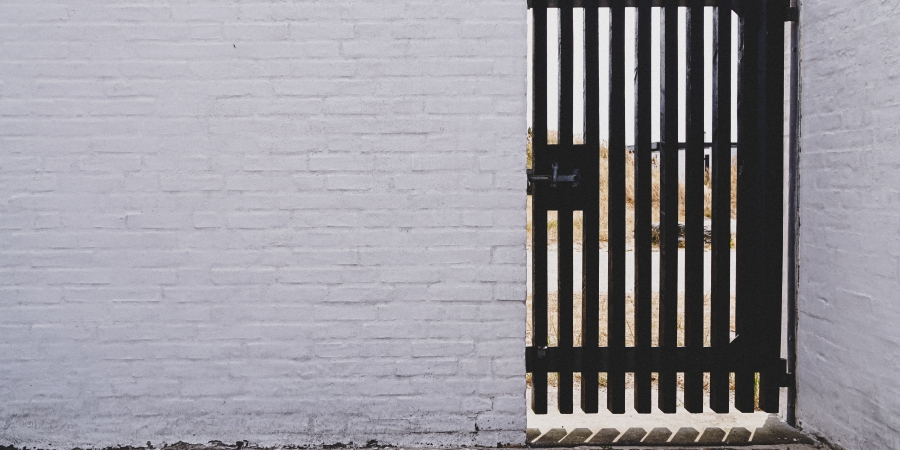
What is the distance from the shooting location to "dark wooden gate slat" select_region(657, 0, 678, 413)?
2.70 m

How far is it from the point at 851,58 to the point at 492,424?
193 centimetres

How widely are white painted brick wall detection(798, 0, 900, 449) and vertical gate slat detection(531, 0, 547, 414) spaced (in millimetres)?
1071

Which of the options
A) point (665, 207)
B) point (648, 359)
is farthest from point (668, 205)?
point (648, 359)

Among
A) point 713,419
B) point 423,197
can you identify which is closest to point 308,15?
point 423,197

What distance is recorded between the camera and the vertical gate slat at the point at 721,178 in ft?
8.86

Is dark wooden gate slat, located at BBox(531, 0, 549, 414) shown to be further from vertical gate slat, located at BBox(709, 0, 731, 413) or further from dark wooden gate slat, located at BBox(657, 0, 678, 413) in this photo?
vertical gate slat, located at BBox(709, 0, 731, 413)

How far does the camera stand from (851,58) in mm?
2486

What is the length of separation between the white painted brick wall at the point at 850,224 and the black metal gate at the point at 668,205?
4.8 inches

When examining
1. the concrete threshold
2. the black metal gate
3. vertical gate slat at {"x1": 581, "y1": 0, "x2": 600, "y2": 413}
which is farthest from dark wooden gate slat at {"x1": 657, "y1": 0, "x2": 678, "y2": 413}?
vertical gate slat at {"x1": 581, "y1": 0, "x2": 600, "y2": 413}

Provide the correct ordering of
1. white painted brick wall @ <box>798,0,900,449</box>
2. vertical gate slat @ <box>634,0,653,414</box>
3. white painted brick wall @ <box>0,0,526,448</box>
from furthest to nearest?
vertical gate slat @ <box>634,0,653,414</box>, white painted brick wall @ <box>0,0,526,448</box>, white painted brick wall @ <box>798,0,900,449</box>

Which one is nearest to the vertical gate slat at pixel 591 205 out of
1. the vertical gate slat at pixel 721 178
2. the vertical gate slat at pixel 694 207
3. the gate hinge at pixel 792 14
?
the vertical gate slat at pixel 694 207

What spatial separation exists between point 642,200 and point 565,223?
0.33 metres

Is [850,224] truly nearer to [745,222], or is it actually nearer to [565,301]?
[745,222]

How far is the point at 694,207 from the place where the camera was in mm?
2766
